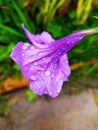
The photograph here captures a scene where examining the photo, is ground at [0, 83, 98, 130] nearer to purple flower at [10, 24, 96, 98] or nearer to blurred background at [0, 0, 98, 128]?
blurred background at [0, 0, 98, 128]

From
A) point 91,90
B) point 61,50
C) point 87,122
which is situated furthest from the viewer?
point 91,90

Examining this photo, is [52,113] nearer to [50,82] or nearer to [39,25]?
[39,25]

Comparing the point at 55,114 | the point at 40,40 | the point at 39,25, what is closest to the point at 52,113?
the point at 55,114

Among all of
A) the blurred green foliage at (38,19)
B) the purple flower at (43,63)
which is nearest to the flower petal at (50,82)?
the purple flower at (43,63)

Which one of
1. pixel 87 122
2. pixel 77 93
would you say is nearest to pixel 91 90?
pixel 77 93

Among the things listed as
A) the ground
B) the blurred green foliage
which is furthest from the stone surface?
the blurred green foliage

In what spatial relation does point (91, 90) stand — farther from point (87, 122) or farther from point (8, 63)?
point (8, 63)

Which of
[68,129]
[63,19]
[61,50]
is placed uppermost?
[61,50]

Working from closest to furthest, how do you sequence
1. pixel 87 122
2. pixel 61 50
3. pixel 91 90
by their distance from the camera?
1. pixel 61 50
2. pixel 87 122
3. pixel 91 90
